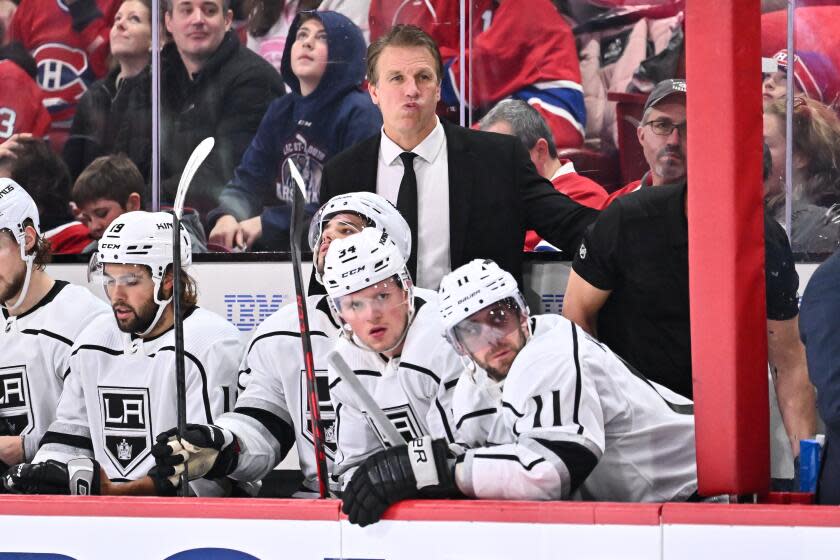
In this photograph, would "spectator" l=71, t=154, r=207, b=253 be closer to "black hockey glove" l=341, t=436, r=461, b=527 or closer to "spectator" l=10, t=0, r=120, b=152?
"spectator" l=10, t=0, r=120, b=152

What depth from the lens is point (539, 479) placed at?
8.20 ft

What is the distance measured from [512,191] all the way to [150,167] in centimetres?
146

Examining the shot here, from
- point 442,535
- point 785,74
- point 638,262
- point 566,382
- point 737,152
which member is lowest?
point 442,535

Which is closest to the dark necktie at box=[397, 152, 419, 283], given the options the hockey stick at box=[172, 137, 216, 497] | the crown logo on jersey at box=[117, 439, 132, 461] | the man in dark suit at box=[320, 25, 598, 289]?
the man in dark suit at box=[320, 25, 598, 289]

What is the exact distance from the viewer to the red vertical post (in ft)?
7.47

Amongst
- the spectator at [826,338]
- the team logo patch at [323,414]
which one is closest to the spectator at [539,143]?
the team logo patch at [323,414]

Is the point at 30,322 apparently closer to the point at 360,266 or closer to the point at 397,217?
the point at 397,217

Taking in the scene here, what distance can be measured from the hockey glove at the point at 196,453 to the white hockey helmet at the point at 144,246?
1.92 ft

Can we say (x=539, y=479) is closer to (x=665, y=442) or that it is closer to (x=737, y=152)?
(x=665, y=442)

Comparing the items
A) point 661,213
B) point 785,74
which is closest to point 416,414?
point 661,213

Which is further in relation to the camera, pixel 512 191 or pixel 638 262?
pixel 512 191

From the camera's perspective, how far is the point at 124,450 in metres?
3.50

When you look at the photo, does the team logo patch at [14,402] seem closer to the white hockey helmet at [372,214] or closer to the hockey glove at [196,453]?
Result: the hockey glove at [196,453]

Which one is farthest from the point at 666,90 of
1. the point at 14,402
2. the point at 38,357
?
the point at 14,402
